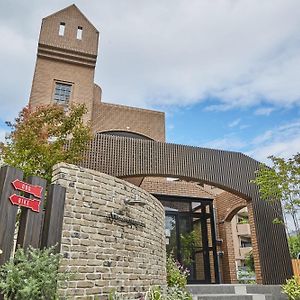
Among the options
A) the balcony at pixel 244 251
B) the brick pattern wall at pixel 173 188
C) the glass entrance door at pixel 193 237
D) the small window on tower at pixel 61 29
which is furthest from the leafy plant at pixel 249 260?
the small window on tower at pixel 61 29

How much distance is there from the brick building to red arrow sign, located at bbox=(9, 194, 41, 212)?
4299mm

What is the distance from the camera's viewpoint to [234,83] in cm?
1051

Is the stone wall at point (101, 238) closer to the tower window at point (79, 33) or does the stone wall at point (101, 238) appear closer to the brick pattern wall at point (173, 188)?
the brick pattern wall at point (173, 188)

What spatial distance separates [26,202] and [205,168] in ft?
21.0

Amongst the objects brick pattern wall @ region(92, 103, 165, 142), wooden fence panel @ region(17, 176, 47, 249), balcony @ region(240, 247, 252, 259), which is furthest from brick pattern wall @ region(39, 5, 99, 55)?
balcony @ region(240, 247, 252, 259)

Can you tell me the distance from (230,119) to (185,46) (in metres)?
4.14

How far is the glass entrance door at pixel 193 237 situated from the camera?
10555mm

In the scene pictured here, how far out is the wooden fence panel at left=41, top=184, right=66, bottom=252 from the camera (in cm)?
366

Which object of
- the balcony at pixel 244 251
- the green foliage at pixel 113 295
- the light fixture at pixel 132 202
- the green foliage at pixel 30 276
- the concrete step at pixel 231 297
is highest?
the balcony at pixel 244 251

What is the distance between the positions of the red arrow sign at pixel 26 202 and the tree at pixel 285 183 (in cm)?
701

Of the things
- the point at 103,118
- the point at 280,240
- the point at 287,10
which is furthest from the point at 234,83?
the point at 103,118

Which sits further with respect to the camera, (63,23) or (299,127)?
(63,23)

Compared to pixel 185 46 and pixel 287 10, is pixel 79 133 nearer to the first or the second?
pixel 185 46

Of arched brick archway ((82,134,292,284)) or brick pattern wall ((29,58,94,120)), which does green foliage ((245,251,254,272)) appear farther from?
brick pattern wall ((29,58,94,120))
